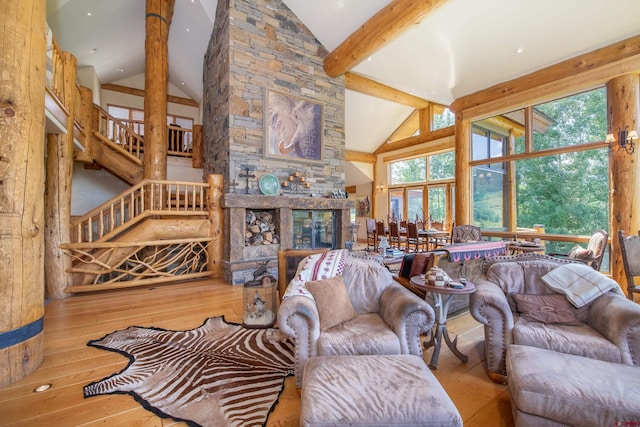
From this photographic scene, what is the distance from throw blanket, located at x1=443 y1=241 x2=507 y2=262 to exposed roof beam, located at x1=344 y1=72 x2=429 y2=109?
5008 mm

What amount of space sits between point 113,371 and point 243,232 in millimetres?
2578

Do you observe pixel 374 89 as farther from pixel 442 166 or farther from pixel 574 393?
pixel 574 393

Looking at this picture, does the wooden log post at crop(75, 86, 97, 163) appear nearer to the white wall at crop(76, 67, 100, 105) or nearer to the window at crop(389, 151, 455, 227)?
the white wall at crop(76, 67, 100, 105)

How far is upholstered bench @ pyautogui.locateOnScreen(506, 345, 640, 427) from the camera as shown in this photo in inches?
45.4

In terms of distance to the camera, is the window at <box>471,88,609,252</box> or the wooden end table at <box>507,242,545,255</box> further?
the window at <box>471,88,609,252</box>

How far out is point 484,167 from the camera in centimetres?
605

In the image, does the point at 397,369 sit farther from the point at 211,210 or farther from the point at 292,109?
the point at 292,109

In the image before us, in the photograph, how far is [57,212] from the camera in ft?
11.5

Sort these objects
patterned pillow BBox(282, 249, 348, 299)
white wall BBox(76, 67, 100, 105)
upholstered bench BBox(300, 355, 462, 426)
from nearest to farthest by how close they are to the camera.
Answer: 1. upholstered bench BBox(300, 355, 462, 426)
2. patterned pillow BBox(282, 249, 348, 299)
3. white wall BBox(76, 67, 100, 105)

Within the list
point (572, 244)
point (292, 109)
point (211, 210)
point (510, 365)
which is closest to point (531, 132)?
point (572, 244)

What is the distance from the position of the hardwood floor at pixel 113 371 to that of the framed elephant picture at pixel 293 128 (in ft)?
9.60

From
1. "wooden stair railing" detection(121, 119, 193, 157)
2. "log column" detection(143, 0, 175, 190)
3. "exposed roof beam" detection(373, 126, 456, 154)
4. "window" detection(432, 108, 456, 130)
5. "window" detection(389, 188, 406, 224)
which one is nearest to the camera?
"log column" detection(143, 0, 175, 190)

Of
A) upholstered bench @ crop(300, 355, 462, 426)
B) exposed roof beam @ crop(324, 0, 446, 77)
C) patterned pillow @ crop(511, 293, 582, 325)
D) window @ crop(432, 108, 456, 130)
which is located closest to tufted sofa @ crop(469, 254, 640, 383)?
patterned pillow @ crop(511, 293, 582, 325)

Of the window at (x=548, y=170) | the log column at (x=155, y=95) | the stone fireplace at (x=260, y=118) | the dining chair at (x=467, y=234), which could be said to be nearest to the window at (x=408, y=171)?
Answer: the window at (x=548, y=170)
